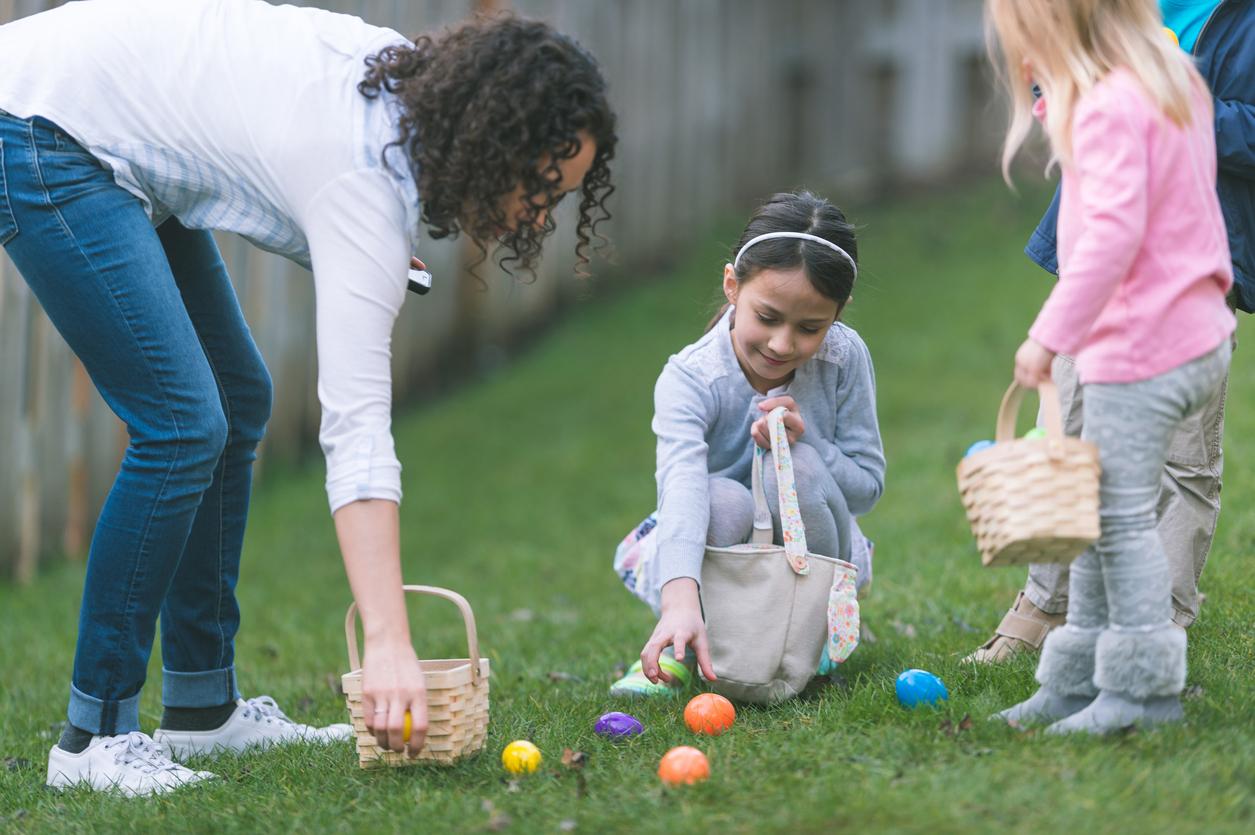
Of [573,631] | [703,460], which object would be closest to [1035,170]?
[573,631]

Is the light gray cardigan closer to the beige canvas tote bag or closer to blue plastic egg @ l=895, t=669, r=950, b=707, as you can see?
the beige canvas tote bag

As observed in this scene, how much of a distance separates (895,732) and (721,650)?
57cm

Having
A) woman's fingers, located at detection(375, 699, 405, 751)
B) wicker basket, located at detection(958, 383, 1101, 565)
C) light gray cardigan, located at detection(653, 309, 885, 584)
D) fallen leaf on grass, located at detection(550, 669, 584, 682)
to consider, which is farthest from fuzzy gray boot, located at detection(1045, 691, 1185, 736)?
fallen leaf on grass, located at detection(550, 669, 584, 682)

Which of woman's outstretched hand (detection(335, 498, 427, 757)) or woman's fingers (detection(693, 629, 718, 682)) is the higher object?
woman's outstretched hand (detection(335, 498, 427, 757))

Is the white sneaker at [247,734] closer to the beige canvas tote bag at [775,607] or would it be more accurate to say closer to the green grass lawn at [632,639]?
the green grass lawn at [632,639]

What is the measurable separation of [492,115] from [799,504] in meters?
1.35

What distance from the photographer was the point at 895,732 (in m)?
2.90

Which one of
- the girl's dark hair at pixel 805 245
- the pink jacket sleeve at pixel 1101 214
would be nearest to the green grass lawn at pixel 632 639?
the pink jacket sleeve at pixel 1101 214

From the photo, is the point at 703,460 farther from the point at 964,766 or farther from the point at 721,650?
the point at 964,766

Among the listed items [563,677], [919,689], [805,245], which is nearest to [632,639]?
[563,677]

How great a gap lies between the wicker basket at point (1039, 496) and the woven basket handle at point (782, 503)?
71 cm

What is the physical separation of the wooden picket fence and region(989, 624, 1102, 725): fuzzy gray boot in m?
4.81

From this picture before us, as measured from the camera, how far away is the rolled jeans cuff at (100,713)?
306 centimetres

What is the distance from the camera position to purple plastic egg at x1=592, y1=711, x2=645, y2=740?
125 inches
